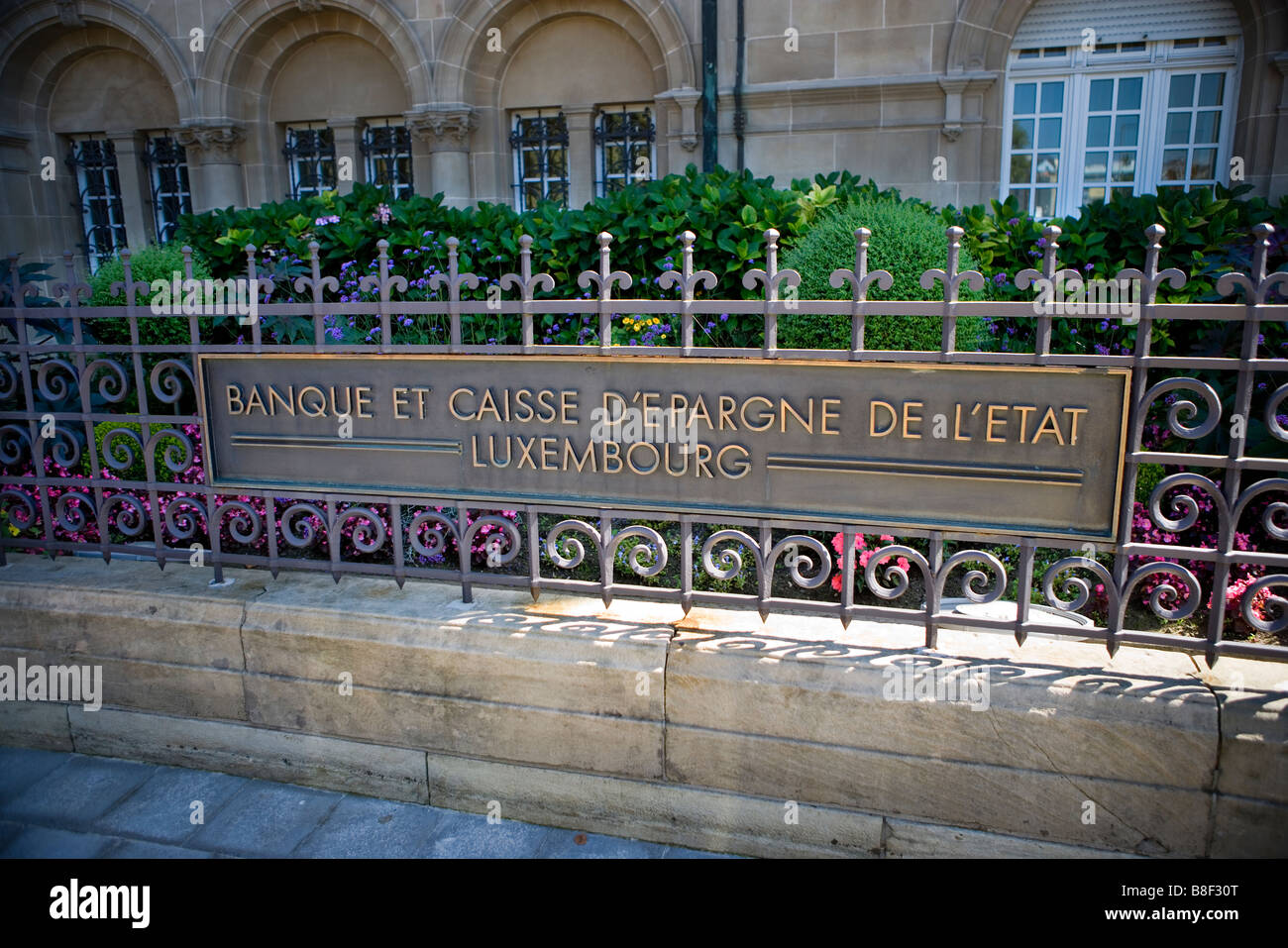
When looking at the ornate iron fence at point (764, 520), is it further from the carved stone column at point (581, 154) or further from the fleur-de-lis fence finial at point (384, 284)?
the carved stone column at point (581, 154)

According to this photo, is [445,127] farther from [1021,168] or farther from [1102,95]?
[1102,95]

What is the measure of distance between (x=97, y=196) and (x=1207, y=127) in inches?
544

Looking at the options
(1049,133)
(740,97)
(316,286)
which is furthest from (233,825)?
(1049,133)

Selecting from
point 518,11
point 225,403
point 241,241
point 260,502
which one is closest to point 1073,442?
point 225,403

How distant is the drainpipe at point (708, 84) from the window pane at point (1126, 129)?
4.05 metres

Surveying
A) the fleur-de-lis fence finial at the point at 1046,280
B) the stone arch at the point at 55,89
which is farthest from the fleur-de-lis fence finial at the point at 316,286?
the stone arch at the point at 55,89

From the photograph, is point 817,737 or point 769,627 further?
point 769,627

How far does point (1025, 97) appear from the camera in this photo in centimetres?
873

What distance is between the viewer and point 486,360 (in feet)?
9.56

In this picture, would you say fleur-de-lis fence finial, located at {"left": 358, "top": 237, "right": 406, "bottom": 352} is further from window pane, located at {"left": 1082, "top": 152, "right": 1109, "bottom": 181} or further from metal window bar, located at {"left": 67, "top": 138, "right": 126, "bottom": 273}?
metal window bar, located at {"left": 67, "top": 138, "right": 126, "bottom": 273}

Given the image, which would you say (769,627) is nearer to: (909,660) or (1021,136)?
(909,660)

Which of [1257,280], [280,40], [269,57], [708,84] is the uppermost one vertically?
[280,40]

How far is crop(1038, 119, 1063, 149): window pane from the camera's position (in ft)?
28.6
